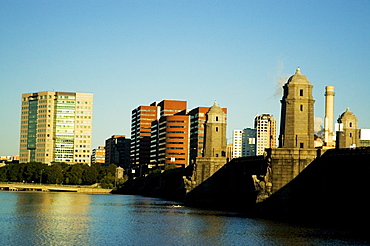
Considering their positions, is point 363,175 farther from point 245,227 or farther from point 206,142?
point 206,142

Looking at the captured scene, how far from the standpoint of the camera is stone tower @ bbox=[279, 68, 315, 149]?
99562 mm

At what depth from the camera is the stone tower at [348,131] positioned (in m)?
144

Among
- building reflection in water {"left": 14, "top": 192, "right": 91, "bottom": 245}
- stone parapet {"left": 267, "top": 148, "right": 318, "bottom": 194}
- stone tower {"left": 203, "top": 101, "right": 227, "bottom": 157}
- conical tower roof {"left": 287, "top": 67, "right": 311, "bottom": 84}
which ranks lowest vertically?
building reflection in water {"left": 14, "top": 192, "right": 91, "bottom": 245}

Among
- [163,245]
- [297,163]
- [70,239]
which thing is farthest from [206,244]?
[297,163]

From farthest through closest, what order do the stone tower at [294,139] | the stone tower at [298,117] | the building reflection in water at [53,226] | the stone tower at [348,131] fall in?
the stone tower at [348,131]
the stone tower at [298,117]
the stone tower at [294,139]
the building reflection in water at [53,226]

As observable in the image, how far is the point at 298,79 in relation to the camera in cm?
10056

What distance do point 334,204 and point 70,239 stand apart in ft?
135

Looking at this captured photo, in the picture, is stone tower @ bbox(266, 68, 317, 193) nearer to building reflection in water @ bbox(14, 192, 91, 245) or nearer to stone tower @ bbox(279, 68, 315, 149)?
stone tower @ bbox(279, 68, 315, 149)

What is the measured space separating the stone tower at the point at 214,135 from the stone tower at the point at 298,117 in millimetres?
47358

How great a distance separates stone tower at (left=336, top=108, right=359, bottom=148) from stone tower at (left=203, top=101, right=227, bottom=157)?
83.6 feet

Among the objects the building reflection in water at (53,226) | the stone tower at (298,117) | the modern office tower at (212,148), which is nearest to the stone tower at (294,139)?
the stone tower at (298,117)

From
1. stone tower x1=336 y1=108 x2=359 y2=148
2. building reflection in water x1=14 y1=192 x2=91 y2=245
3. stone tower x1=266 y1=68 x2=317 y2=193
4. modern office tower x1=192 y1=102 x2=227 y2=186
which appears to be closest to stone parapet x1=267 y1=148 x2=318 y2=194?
stone tower x1=266 y1=68 x2=317 y2=193

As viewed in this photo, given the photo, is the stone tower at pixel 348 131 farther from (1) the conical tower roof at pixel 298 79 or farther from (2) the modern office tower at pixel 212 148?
(1) the conical tower roof at pixel 298 79

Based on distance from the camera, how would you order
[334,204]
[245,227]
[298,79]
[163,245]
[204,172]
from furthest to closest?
[204,172] → [298,79] → [334,204] → [245,227] → [163,245]
